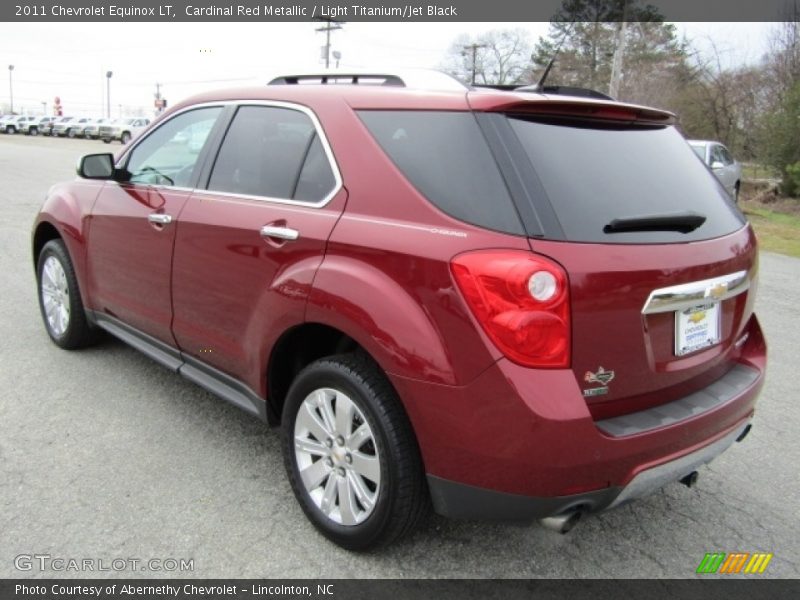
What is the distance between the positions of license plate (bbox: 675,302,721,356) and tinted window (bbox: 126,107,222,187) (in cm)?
239

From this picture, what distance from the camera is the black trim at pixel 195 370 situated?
3018mm

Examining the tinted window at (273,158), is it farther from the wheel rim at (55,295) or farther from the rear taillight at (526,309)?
the wheel rim at (55,295)

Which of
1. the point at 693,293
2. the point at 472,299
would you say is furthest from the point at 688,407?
the point at 472,299

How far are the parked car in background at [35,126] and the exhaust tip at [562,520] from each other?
2290 inches

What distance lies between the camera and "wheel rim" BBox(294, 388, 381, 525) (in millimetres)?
2496

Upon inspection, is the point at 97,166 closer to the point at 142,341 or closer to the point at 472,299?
the point at 142,341

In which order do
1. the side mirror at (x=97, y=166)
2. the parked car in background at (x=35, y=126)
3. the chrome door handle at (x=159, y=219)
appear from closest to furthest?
1. the chrome door handle at (x=159, y=219)
2. the side mirror at (x=97, y=166)
3. the parked car in background at (x=35, y=126)

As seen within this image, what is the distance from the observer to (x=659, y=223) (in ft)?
7.72

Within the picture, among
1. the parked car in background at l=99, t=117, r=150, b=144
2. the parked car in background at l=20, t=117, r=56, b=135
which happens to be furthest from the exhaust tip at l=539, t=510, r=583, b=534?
the parked car in background at l=20, t=117, r=56, b=135

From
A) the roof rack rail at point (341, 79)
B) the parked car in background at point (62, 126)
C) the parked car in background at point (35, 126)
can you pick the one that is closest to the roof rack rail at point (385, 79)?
the roof rack rail at point (341, 79)

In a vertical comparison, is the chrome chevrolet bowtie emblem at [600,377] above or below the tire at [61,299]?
above

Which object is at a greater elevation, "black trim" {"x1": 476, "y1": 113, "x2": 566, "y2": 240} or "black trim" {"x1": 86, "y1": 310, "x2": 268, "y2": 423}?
"black trim" {"x1": 476, "y1": 113, "x2": 566, "y2": 240}

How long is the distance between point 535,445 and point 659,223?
36.0 inches

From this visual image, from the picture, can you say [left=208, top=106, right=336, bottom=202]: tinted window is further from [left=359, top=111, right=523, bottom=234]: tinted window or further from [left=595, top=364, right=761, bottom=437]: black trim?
[left=595, top=364, right=761, bottom=437]: black trim
